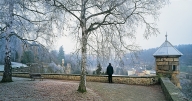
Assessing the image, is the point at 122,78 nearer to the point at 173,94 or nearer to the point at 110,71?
the point at 110,71

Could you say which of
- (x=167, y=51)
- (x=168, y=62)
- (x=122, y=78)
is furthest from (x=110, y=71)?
(x=167, y=51)

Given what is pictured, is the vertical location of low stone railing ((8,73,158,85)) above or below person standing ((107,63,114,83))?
below

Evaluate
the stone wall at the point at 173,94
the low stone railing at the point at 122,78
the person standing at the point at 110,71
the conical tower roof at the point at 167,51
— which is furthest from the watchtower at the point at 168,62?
the stone wall at the point at 173,94

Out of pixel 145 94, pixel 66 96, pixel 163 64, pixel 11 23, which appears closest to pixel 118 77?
pixel 163 64

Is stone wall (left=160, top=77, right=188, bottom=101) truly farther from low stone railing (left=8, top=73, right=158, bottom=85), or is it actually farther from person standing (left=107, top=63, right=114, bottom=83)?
person standing (left=107, top=63, right=114, bottom=83)

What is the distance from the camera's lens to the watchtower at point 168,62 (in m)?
13.8

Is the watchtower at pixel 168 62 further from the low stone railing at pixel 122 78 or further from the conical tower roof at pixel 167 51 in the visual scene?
the low stone railing at pixel 122 78

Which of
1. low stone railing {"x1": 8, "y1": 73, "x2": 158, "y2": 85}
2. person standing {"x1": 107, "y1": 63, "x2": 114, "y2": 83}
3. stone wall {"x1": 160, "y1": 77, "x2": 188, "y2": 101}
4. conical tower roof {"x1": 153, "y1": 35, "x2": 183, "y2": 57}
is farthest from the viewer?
person standing {"x1": 107, "y1": 63, "x2": 114, "y2": 83}

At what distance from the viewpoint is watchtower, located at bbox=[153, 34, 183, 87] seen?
1379 centimetres

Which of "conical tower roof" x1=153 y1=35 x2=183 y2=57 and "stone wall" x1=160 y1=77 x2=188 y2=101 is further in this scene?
"conical tower roof" x1=153 y1=35 x2=183 y2=57

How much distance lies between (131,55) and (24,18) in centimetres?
834

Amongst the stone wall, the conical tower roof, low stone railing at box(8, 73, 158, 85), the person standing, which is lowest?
low stone railing at box(8, 73, 158, 85)

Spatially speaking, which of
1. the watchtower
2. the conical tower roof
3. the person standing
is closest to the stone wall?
the watchtower

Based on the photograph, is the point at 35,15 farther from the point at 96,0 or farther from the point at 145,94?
the point at 145,94
